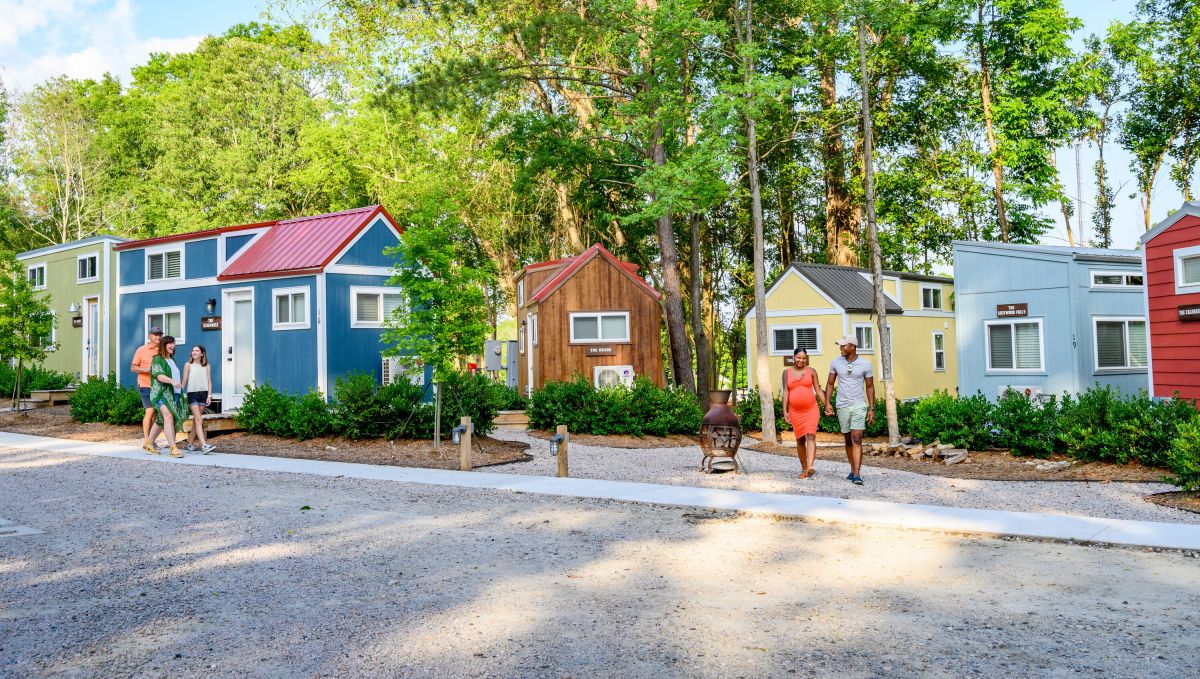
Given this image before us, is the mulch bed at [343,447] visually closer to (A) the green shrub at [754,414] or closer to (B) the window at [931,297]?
(A) the green shrub at [754,414]

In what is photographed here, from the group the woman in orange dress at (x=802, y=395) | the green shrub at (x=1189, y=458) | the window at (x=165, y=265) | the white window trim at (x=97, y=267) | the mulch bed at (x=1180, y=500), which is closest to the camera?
the mulch bed at (x=1180, y=500)

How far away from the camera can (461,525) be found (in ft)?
28.1

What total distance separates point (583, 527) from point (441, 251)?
7.01 meters

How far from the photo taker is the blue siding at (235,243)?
2033 centimetres

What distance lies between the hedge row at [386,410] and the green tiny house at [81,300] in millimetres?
9686

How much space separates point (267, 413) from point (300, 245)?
14.7 feet

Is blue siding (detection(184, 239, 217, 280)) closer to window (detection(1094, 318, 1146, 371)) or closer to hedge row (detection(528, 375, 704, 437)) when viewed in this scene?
hedge row (detection(528, 375, 704, 437))

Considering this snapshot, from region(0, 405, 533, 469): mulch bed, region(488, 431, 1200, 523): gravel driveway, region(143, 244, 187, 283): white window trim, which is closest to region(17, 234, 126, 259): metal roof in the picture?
region(143, 244, 187, 283): white window trim

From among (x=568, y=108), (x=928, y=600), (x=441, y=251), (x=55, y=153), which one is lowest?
(x=928, y=600)

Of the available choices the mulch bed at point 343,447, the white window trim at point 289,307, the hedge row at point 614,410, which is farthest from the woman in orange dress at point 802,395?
the white window trim at point 289,307

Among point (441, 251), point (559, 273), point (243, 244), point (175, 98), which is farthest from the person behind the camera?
point (175, 98)

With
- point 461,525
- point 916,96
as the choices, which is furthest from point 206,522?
point 916,96

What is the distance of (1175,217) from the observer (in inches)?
574

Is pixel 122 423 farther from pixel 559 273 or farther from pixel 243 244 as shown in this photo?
pixel 559 273
